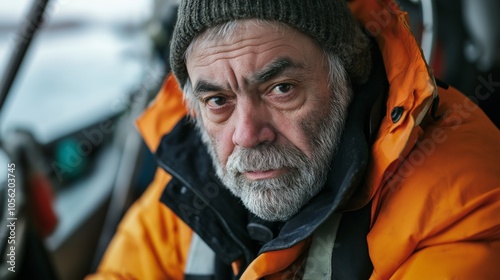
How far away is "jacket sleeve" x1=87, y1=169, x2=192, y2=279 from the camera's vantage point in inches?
65.6

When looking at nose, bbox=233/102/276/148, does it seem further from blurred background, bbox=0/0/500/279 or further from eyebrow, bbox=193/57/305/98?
blurred background, bbox=0/0/500/279

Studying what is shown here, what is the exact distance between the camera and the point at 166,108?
1.76 metres

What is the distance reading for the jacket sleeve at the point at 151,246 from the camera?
1.67 m

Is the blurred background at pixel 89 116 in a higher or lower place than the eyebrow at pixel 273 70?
lower

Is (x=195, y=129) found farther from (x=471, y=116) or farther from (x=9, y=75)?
(x=471, y=116)

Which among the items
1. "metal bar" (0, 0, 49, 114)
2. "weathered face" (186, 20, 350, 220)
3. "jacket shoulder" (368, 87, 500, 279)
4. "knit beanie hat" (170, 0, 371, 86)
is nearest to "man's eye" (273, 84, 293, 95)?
"weathered face" (186, 20, 350, 220)

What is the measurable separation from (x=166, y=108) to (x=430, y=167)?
0.86m

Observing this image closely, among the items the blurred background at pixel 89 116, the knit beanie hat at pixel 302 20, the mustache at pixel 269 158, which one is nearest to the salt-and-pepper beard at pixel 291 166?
the mustache at pixel 269 158

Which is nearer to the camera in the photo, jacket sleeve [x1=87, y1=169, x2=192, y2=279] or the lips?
the lips

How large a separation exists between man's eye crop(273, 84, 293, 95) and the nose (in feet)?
0.16

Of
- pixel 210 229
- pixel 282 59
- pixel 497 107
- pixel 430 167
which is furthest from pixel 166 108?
pixel 497 107

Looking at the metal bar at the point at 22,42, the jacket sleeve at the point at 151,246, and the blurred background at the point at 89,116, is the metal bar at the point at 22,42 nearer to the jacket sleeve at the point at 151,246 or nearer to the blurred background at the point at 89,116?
the blurred background at the point at 89,116

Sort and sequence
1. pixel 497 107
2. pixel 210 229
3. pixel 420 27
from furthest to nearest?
pixel 497 107 < pixel 420 27 < pixel 210 229

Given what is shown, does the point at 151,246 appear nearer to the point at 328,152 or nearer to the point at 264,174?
the point at 264,174
